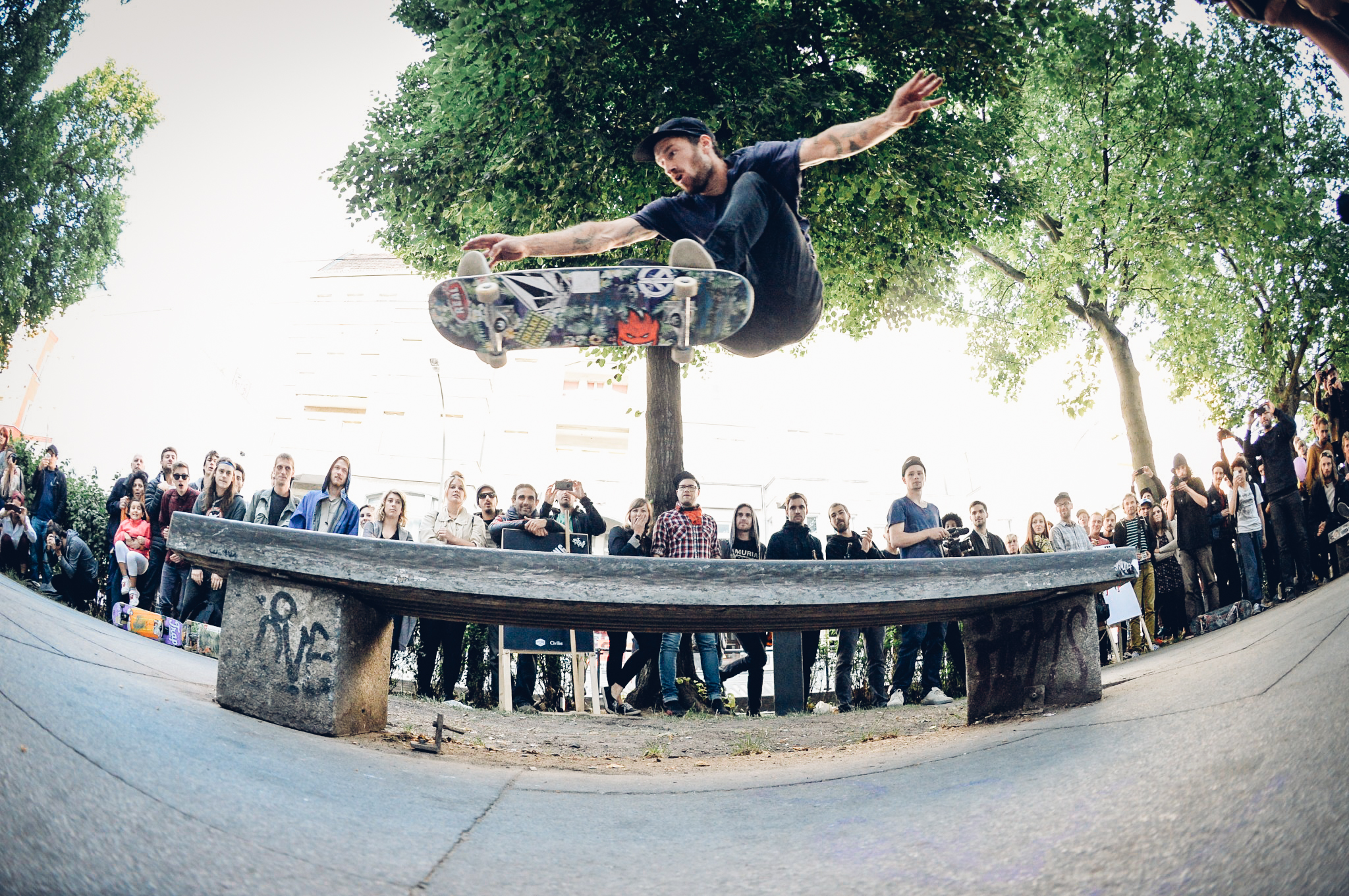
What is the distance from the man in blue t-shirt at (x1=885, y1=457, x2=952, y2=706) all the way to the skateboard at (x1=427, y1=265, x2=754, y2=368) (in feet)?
7.54

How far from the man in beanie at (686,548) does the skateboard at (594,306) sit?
1.67 m

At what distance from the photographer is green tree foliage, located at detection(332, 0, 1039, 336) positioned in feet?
18.3

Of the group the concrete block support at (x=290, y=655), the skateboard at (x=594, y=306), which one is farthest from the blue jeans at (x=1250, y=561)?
the concrete block support at (x=290, y=655)

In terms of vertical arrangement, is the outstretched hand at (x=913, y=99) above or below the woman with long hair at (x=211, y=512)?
above

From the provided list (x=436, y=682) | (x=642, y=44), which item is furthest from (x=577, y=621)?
(x=642, y=44)

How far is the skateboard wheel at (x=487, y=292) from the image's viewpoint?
3912 mm

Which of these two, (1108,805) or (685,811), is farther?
(685,811)

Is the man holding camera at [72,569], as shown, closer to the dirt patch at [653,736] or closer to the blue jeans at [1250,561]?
Result: the dirt patch at [653,736]

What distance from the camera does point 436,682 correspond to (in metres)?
5.72

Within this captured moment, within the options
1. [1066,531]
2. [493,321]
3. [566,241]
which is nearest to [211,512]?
[493,321]

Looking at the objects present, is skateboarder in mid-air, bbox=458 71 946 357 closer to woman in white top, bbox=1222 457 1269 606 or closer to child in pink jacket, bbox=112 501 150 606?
woman in white top, bbox=1222 457 1269 606

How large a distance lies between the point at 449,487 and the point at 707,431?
1769 centimetres

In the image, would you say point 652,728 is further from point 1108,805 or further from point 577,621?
point 1108,805

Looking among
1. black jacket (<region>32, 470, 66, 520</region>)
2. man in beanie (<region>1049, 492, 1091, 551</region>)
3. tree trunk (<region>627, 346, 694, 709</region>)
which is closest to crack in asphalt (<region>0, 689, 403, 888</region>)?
black jacket (<region>32, 470, 66, 520</region>)
